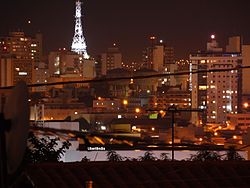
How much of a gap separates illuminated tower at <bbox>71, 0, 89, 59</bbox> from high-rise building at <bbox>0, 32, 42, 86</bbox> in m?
1.88

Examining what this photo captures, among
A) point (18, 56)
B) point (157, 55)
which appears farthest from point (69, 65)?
point (157, 55)

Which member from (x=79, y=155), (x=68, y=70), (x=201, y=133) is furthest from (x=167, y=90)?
(x=79, y=155)

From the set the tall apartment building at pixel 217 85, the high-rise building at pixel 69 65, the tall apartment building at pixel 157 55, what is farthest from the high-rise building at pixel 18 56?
the tall apartment building at pixel 217 85

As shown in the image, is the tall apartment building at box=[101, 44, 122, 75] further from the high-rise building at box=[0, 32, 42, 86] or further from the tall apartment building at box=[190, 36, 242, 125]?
the tall apartment building at box=[190, 36, 242, 125]

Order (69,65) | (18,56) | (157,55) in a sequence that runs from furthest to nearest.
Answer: (157,55)
(69,65)
(18,56)

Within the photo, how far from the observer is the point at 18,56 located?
33.7 m

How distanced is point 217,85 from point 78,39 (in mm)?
13541

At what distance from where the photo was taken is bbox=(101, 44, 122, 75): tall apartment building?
123ft

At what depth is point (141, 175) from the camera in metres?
2.96

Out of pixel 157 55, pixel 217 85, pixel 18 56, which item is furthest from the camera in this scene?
pixel 157 55

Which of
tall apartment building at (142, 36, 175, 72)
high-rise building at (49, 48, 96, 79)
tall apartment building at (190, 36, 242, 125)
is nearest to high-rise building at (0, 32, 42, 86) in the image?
high-rise building at (49, 48, 96, 79)

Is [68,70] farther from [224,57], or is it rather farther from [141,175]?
[141,175]

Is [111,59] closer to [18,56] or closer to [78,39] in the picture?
[78,39]

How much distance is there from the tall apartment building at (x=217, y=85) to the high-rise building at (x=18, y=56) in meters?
6.36
